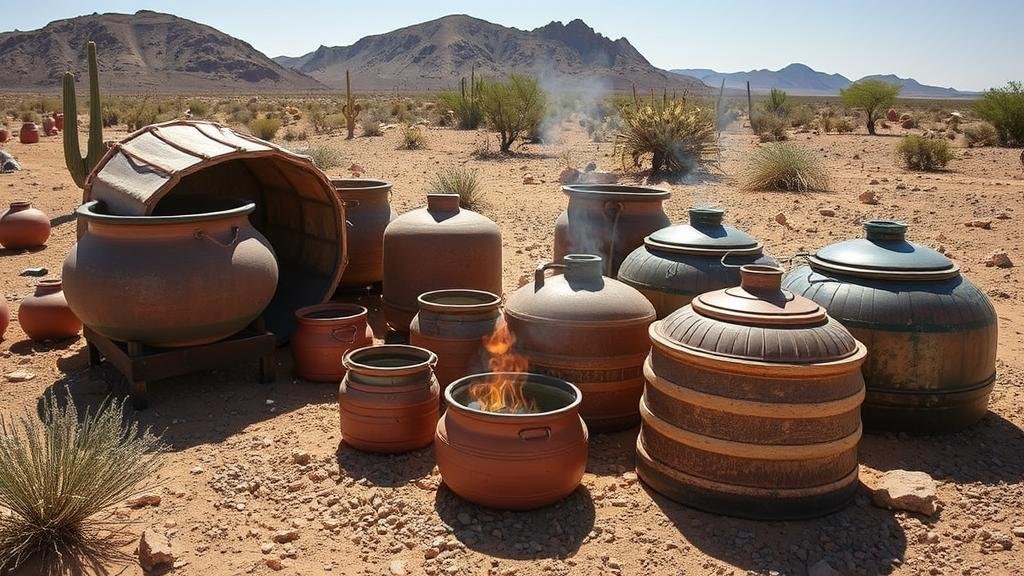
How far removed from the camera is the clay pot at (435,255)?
5941 millimetres

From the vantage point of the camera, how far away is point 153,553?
3281 millimetres

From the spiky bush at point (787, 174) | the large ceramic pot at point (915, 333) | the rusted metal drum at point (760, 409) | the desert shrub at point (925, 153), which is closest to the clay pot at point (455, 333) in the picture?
the rusted metal drum at point (760, 409)

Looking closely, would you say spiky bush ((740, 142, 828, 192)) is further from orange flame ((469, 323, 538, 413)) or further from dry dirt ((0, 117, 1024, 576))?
orange flame ((469, 323, 538, 413))

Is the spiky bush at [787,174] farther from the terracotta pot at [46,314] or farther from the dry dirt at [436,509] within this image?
the terracotta pot at [46,314]

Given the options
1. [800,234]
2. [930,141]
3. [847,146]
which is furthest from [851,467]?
[847,146]

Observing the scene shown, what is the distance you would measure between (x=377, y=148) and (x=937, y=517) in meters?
18.1

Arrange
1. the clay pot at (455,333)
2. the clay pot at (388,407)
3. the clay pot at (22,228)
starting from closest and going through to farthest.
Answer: the clay pot at (388,407) < the clay pot at (455,333) < the clay pot at (22,228)

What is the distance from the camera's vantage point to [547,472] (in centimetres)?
363

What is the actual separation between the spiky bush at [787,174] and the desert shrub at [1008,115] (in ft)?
35.2

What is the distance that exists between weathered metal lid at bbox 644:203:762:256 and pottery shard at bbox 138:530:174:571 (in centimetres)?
333

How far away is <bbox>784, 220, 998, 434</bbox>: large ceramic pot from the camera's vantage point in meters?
4.32

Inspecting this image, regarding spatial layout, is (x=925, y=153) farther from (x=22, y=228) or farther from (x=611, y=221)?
(x=22, y=228)

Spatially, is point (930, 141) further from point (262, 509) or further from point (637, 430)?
point (262, 509)

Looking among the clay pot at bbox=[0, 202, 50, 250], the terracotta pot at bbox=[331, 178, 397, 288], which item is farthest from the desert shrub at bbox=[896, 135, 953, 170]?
the clay pot at bbox=[0, 202, 50, 250]
